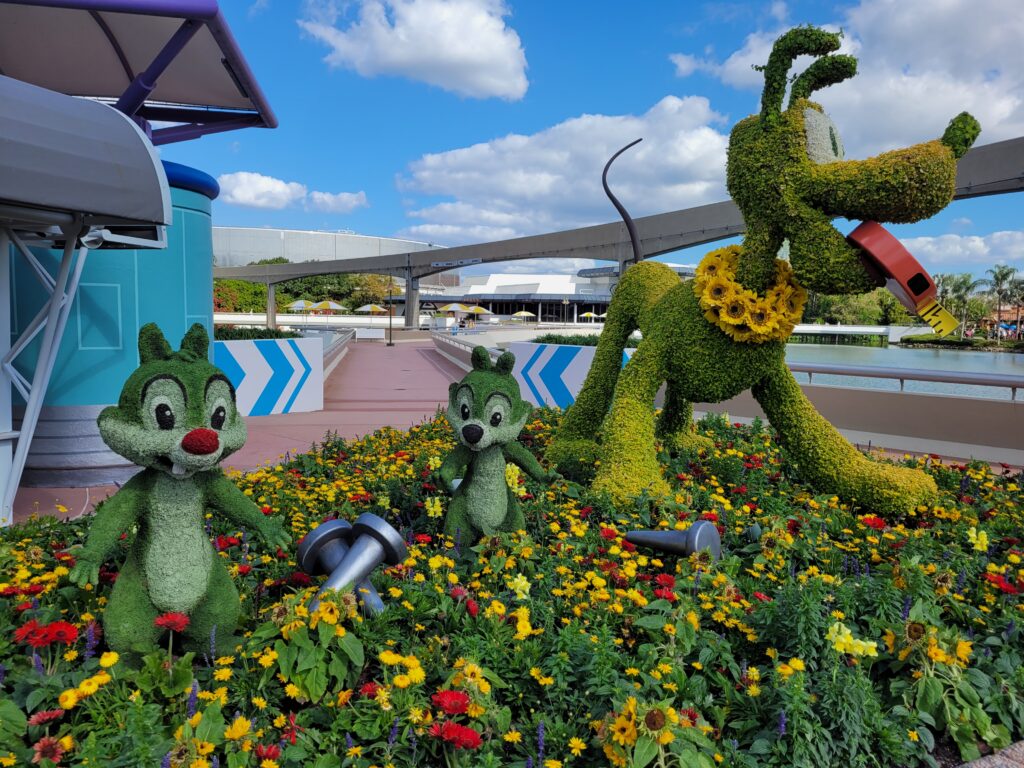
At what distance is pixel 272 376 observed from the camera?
32.2 feet

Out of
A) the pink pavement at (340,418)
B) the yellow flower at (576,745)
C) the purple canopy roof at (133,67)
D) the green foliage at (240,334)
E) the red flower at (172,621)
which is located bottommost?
the pink pavement at (340,418)

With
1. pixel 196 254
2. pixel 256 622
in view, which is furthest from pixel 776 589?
pixel 196 254

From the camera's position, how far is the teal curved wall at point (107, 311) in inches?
220

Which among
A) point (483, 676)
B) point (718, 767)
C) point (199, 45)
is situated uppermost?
point (199, 45)

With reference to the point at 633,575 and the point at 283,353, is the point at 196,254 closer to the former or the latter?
the point at 283,353

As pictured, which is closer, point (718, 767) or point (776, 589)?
point (718, 767)

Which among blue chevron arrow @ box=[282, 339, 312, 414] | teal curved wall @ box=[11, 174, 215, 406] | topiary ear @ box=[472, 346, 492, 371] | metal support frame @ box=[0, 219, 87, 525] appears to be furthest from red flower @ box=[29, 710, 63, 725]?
blue chevron arrow @ box=[282, 339, 312, 414]

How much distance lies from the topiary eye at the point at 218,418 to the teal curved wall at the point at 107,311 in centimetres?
422

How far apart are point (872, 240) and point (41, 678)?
419 centimetres

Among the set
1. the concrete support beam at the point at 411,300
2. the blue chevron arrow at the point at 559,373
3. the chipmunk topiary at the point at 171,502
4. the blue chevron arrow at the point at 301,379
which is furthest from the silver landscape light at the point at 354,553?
the concrete support beam at the point at 411,300

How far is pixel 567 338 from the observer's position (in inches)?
472

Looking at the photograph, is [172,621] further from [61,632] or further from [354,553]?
[354,553]

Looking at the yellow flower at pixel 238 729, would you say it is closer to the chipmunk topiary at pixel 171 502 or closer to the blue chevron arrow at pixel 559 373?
the chipmunk topiary at pixel 171 502

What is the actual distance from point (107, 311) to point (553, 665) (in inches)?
209
